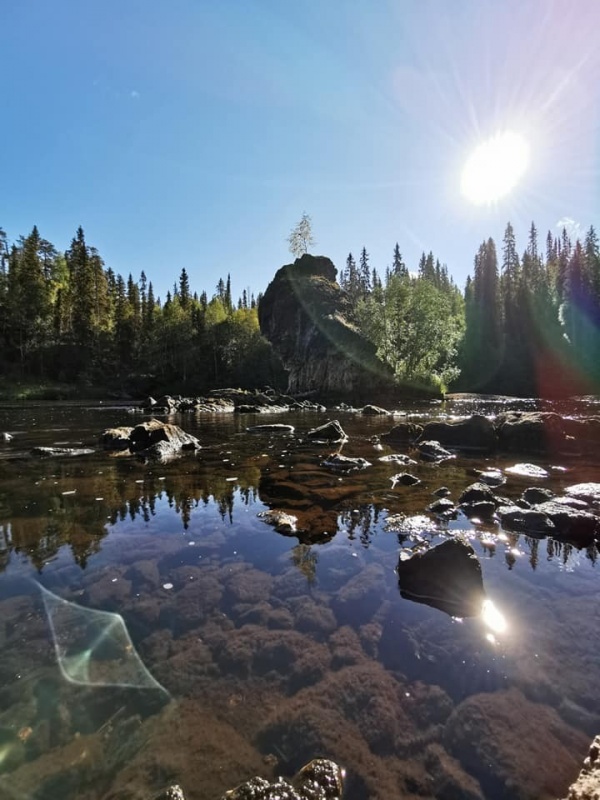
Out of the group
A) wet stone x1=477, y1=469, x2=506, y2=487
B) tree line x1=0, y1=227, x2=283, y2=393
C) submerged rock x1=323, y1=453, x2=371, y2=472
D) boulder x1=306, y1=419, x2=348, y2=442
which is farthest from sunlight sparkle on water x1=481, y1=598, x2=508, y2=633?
tree line x1=0, y1=227, x2=283, y2=393

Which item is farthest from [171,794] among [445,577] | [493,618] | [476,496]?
[476,496]

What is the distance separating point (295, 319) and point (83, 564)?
7932cm

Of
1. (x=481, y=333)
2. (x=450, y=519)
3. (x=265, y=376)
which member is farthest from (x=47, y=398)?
(x=481, y=333)

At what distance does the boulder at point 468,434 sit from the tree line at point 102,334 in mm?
71917

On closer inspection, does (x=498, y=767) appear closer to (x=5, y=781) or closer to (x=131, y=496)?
(x=5, y=781)

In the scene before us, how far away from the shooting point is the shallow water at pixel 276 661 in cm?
302

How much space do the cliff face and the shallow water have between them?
187ft

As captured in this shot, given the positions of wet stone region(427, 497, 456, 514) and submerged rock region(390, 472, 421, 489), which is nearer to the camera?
wet stone region(427, 497, 456, 514)

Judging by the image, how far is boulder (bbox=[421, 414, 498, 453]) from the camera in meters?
17.9

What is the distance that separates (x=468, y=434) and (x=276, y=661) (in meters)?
16.2

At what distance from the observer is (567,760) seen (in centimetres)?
306

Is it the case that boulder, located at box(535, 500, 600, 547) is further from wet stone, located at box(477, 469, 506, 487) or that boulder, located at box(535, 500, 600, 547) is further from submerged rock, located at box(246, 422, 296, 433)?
submerged rock, located at box(246, 422, 296, 433)

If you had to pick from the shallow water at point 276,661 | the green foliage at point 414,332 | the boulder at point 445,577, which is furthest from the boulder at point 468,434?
the green foliage at point 414,332

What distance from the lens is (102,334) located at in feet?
289
